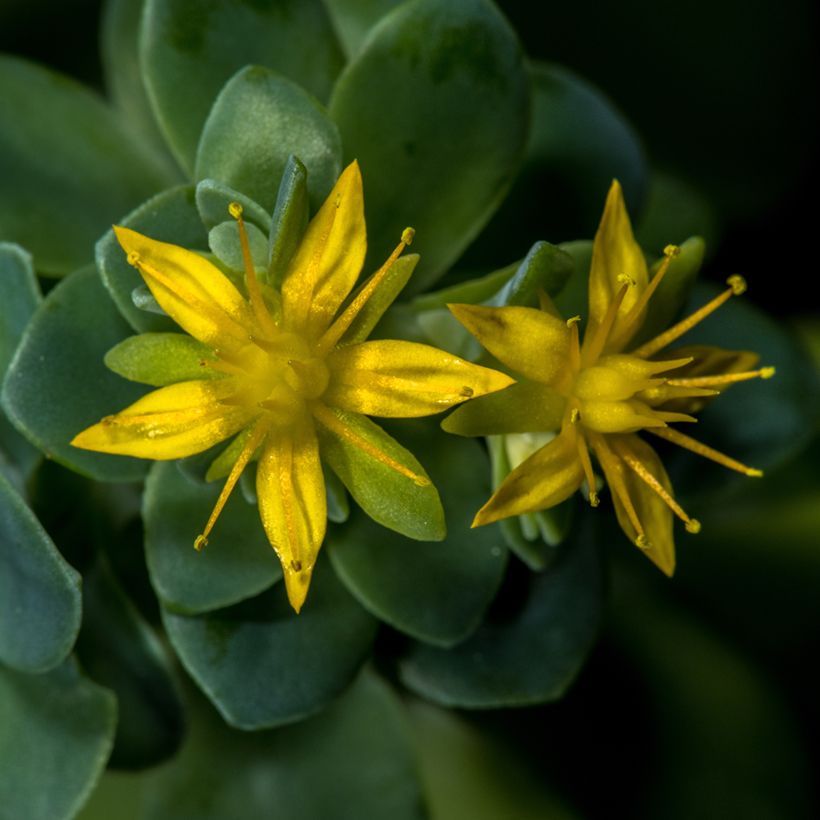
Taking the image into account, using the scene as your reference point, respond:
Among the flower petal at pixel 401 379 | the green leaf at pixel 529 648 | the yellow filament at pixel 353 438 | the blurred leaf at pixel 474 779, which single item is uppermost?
the flower petal at pixel 401 379

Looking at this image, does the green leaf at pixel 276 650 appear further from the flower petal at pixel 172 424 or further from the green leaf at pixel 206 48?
the green leaf at pixel 206 48

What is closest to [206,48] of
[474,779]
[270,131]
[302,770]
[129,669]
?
[270,131]

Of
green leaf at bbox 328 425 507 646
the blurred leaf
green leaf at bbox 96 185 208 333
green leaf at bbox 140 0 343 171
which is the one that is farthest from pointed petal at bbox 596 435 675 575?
the blurred leaf

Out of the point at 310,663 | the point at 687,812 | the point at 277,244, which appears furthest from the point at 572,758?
the point at 277,244

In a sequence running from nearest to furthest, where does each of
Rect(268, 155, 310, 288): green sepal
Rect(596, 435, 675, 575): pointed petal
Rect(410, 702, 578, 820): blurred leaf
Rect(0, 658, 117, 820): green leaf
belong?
Rect(268, 155, 310, 288): green sepal, Rect(596, 435, 675, 575): pointed petal, Rect(0, 658, 117, 820): green leaf, Rect(410, 702, 578, 820): blurred leaf

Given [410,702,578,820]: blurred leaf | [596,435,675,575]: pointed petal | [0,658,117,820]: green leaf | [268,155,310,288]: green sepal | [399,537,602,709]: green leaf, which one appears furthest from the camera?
[410,702,578,820]: blurred leaf

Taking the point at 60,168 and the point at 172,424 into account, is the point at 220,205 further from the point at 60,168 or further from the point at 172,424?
the point at 60,168

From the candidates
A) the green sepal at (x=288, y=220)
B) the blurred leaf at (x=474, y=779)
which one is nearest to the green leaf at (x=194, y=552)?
the green sepal at (x=288, y=220)

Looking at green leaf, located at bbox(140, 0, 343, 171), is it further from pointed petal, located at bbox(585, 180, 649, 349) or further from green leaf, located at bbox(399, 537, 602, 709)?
green leaf, located at bbox(399, 537, 602, 709)
